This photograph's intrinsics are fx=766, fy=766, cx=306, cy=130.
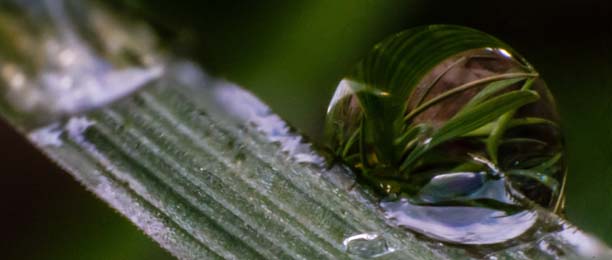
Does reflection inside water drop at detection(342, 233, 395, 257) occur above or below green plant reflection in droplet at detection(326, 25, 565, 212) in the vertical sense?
below

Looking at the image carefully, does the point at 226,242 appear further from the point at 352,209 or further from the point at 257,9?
the point at 257,9

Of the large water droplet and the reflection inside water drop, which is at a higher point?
the large water droplet

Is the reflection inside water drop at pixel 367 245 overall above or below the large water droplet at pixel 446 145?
below

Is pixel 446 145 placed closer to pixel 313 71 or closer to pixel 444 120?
pixel 444 120

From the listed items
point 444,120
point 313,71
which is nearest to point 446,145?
point 444,120
